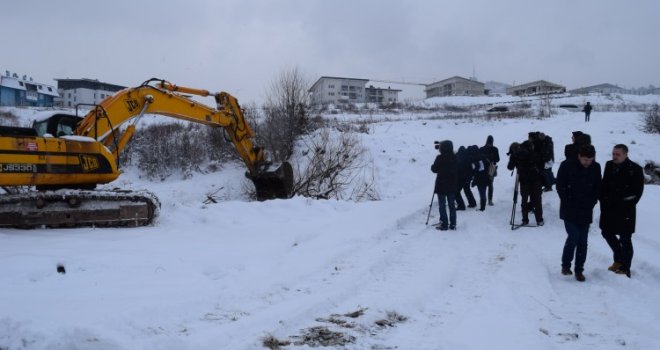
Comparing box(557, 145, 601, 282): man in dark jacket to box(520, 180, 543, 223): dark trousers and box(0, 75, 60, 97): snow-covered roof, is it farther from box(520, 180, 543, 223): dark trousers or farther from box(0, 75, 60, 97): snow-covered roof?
box(0, 75, 60, 97): snow-covered roof

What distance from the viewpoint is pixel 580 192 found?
A: 693 centimetres

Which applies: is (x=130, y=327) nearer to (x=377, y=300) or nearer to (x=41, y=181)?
(x=377, y=300)

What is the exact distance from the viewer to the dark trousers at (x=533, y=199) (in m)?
10.5

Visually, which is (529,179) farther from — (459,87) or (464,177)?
(459,87)

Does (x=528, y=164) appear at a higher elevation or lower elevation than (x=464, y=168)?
higher

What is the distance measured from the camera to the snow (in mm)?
4566

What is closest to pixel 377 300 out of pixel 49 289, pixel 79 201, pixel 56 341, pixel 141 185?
pixel 56 341

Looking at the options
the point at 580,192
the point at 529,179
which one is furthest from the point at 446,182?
the point at 580,192

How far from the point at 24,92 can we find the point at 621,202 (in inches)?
3125

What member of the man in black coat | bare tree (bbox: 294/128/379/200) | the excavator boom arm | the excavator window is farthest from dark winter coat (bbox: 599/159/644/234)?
the excavator window

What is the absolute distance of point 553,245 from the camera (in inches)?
347

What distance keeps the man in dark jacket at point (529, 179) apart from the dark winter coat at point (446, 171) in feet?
5.04

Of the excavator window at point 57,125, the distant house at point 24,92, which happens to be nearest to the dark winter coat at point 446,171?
the excavator window at point 57,125

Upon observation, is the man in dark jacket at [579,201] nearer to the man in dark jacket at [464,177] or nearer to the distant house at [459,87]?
the man in dark jacket at [464,177]
